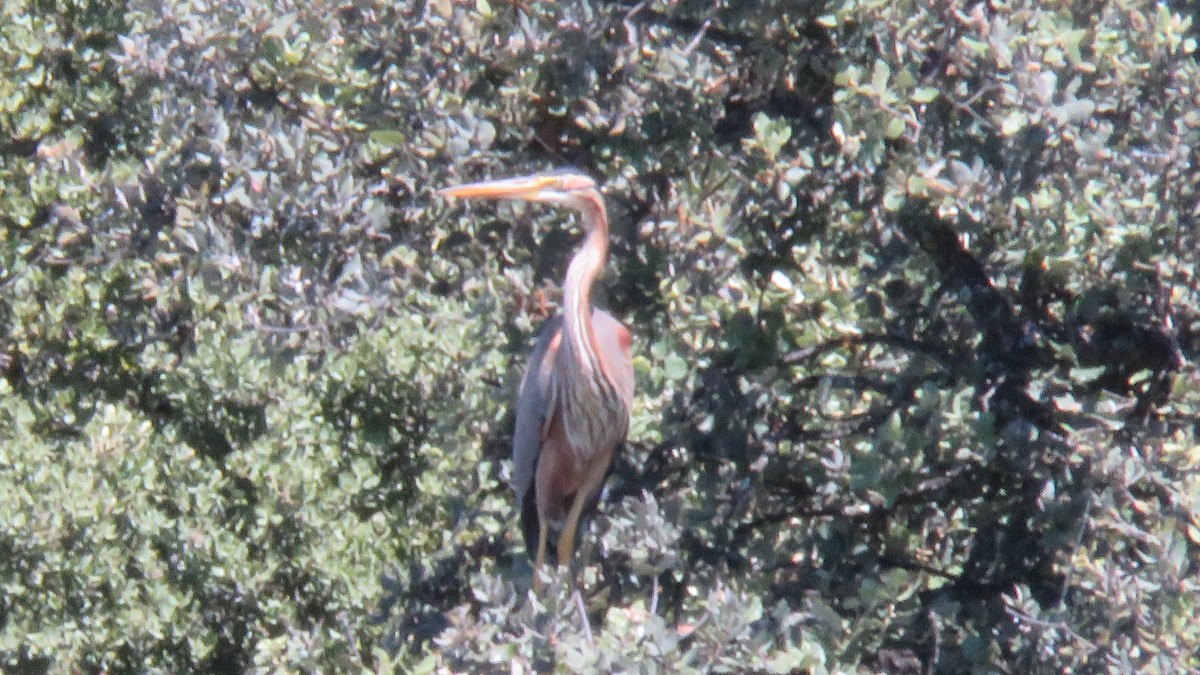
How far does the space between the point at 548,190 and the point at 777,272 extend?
57 centimetres

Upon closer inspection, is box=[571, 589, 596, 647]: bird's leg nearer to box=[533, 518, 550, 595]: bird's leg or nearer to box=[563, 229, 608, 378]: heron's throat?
box=[533, 518, 550, 595]: bird's leg

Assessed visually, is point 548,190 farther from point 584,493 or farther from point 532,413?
point 584,493

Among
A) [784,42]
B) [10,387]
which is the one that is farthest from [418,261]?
[10,387]

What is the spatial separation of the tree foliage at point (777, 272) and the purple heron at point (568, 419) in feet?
0.55

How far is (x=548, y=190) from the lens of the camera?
403cm

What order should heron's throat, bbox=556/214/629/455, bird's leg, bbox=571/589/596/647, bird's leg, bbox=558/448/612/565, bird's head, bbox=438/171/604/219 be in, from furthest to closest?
bird's leg, bbox=558/448/612/565, heron's throat, bbox=556/214/629/455, bird's head, bbox=438/171/604/219, bird's leg, bbox=571/589/596/647

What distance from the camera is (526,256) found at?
4.30 m

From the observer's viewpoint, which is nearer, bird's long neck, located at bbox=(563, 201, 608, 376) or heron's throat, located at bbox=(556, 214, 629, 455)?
bird's long neck, located at bbox=(563, 201, 608, 376)

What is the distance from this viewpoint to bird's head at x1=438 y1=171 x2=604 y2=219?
12.8ft

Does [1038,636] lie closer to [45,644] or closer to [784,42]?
[784,42]

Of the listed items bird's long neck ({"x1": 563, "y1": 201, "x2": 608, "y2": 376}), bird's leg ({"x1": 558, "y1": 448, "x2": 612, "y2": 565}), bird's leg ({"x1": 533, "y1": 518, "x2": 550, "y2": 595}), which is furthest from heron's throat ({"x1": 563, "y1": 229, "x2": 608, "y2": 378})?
bird's leg ({"x1": 533, "y1": 518, "x2": 550, "y2": 595})

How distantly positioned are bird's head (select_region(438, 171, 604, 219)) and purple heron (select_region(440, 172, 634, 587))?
348 mm

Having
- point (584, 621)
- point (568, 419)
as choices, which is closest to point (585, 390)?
point (568, 419)

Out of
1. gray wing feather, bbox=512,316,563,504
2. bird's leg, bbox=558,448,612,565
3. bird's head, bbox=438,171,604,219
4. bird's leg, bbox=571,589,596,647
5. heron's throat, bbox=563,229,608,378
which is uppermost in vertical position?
bird's head, bbox=438,171,604,219
